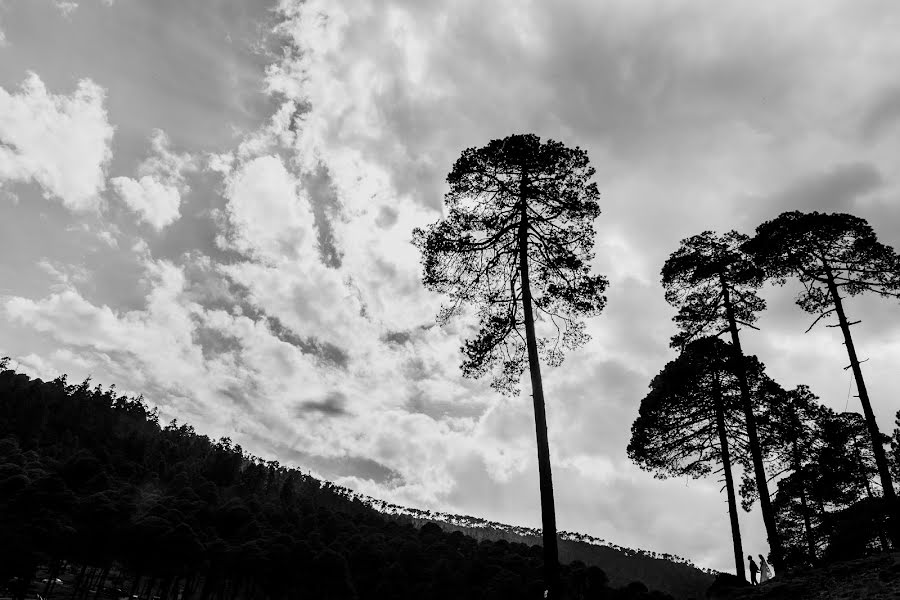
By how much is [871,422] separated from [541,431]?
1344 centimetres

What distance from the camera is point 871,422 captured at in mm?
17953

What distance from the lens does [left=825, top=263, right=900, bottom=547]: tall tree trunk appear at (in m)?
17.2

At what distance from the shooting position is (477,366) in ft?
49.9

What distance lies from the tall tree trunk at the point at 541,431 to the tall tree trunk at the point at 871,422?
41.5 feet

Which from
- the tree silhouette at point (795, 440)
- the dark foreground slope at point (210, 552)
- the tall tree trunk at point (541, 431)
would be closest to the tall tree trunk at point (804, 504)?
the tree silhouette at point (795, 440)

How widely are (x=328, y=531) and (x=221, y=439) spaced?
122m

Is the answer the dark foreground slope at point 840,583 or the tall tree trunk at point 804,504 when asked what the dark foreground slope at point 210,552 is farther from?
the dark foreground slope at point 840,583

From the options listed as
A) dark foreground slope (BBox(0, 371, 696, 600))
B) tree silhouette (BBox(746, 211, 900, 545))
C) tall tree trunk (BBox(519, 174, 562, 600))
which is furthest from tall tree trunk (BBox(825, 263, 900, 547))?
dark foreground slope (BBox(0, 371, 696, 600))

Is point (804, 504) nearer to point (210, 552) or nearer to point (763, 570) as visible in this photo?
point (763, 570)

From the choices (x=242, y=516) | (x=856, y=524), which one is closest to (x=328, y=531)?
(x=242, y=516)

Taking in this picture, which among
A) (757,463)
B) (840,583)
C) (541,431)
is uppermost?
(757,463)

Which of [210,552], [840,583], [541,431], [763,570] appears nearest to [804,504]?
[763,570]

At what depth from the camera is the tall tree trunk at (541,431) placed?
1166cm

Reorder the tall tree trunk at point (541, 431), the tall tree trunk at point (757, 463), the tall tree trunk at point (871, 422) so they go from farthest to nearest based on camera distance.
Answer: the tall tree trunk at point (757, 463) < the tall tree trunk at point (871, 422) < the tall tree trunk at point (541, 431)
